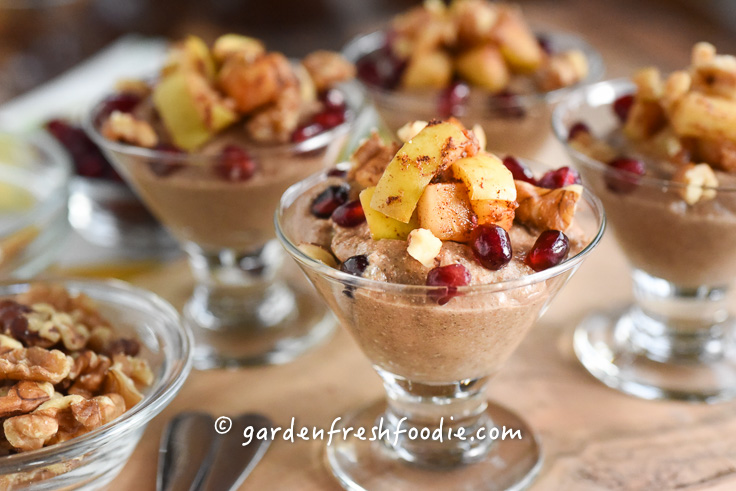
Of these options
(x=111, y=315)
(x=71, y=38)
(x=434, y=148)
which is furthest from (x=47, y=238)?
(x=71, y=38)

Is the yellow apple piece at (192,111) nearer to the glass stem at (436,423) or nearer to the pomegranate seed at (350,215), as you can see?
the pomegranate seed at (350,215)

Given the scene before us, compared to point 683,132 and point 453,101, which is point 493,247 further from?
point 453,101

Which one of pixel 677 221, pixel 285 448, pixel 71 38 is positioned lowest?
pixel 71 38

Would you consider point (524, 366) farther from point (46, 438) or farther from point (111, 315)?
point (46, 438)

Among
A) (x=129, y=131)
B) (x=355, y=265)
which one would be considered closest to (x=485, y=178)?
(x=355, y=265)

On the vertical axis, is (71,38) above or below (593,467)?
below

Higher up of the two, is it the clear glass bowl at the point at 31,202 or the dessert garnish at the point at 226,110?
the dessert garnish at the point at 226,110

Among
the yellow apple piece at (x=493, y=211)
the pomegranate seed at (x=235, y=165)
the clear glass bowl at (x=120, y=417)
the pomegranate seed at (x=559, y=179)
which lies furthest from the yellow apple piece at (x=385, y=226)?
the pomegranate seed at (x=235, y=165)
